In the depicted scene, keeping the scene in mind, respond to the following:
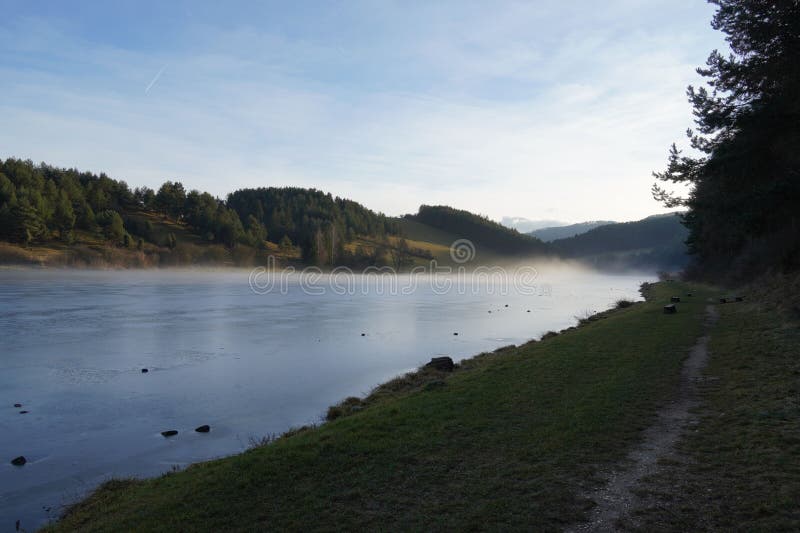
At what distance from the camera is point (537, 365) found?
1482 centimetres

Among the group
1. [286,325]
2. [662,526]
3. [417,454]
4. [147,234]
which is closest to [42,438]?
[417,454]

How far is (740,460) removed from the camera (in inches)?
267

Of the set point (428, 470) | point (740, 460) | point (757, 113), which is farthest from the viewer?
point (757, 113)

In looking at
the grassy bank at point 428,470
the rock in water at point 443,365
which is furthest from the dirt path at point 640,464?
the rock in water at point 443,365

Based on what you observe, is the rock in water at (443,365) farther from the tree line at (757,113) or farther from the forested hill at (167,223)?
the forested hill at (167,223)

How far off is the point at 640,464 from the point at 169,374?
632 inches

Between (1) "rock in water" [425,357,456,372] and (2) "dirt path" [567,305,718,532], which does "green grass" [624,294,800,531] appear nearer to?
(2) "dirt path" [567,305,718,532]

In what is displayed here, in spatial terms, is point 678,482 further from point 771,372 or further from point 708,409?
point 771,372

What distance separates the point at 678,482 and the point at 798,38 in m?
14.8

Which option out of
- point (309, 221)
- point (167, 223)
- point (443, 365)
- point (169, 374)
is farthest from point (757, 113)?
point (309, 221)

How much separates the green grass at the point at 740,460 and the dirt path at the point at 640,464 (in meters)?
0.20

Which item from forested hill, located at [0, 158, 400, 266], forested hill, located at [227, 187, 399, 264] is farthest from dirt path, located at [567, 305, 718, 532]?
forested hill, located at [227, 187, 399, 264]

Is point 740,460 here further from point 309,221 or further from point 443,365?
point 309,221

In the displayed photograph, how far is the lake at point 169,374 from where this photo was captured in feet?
34.0
